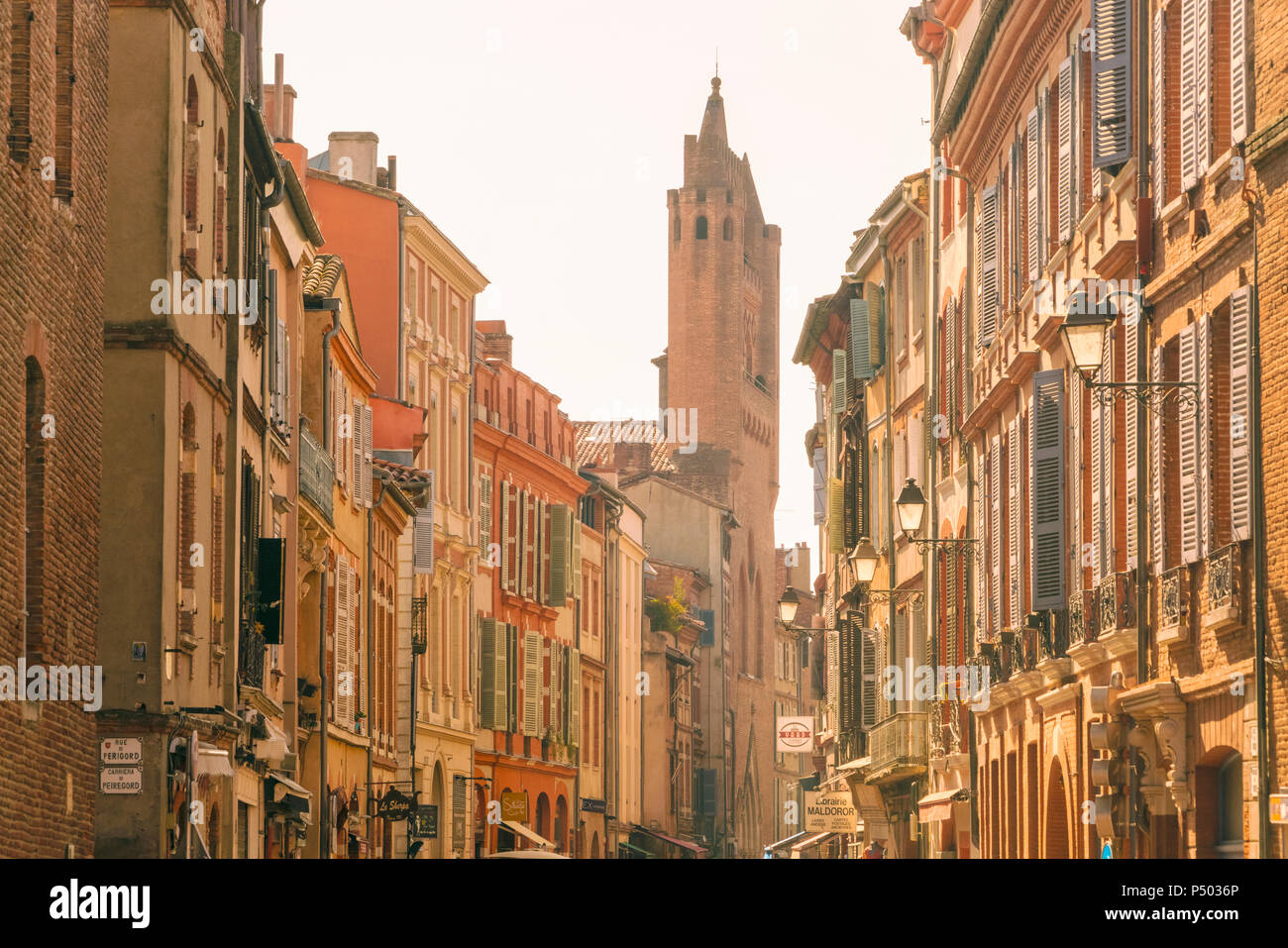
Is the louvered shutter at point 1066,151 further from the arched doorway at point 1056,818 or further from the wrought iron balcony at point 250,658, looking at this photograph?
the wrought iron balcony at point 250,658

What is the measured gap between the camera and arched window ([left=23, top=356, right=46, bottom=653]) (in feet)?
60.7

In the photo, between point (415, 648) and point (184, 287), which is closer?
point (184, 287)

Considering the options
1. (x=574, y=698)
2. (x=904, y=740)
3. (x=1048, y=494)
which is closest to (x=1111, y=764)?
(x=1048, y=494)

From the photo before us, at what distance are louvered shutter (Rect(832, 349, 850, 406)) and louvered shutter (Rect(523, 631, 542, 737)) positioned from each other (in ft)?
43.5

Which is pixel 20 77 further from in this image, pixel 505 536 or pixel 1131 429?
pixel 505 536

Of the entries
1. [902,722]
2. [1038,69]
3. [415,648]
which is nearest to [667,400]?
[415,648]

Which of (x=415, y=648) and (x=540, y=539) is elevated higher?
(x=540, y=539)

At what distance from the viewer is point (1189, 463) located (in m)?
19.0

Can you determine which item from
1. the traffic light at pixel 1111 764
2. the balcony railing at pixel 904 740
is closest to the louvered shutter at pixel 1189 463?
the traffic light at pixel 1111 764

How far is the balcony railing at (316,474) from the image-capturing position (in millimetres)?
34375

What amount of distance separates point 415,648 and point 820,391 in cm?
1761

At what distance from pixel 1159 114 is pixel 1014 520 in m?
7.86
